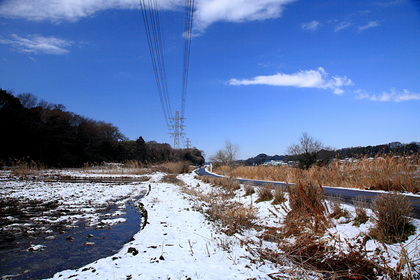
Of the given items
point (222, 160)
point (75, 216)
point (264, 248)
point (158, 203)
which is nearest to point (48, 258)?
point (75, 216)

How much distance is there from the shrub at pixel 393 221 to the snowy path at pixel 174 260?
2210mm

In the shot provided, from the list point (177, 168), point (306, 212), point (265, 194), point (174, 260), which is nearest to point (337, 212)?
point (306, 212)

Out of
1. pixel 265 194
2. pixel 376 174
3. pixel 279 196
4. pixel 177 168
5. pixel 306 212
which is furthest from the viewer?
pixel 177 168

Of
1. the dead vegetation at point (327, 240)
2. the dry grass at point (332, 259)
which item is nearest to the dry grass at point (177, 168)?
the dead vegetation at point (327, 240)

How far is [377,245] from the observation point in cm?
414

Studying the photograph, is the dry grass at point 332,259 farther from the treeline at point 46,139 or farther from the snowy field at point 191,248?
the treeline at point 46,139

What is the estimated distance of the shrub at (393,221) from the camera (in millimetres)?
4168

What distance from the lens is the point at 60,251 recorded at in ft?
16.9

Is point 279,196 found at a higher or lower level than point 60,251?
higher

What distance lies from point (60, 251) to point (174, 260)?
8.91 feet

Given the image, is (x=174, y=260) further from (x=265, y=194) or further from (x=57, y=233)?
(x=265, y=194)

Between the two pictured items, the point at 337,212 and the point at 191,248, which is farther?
the point at 337,212

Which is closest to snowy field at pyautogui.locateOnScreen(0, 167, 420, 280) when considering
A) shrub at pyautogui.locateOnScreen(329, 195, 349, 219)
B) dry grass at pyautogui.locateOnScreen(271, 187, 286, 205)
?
shrub at pyautogui.locateOnScreen(329, 195, 349, 219)

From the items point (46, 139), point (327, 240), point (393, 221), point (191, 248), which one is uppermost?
point (46, 139)
